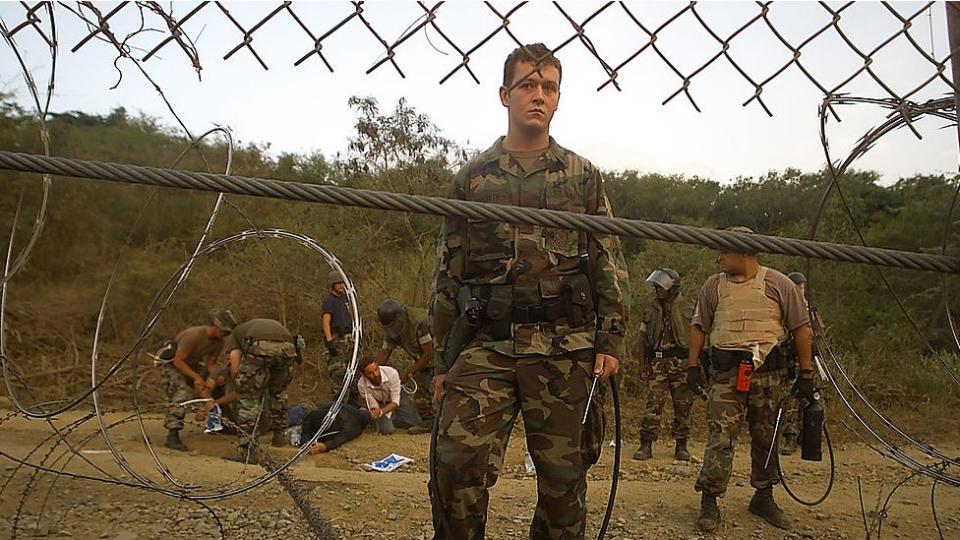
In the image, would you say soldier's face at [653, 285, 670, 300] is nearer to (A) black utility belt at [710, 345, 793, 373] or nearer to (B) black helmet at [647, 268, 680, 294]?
(B) black helmet at [647, 268, 680, 294]

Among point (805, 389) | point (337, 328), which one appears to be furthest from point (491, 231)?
point (337, 328)

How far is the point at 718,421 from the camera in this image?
440cm

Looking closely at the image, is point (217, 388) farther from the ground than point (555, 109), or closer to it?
closer to it

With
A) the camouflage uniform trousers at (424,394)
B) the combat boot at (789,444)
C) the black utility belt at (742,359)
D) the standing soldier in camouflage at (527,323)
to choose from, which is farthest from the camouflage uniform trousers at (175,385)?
the combat boot at (789,444)

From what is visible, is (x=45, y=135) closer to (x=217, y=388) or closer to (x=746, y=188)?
(x=217, y=388)

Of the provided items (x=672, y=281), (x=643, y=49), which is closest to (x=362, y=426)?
(x=672, y=281)

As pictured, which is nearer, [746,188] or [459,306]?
[459,306]

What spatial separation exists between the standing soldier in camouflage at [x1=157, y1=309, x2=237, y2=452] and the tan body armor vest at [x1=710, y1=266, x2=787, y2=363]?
4524mm

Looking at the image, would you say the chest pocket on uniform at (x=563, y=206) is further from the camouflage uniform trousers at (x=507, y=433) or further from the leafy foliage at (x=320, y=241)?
the leafy foliage at (x=320, y=241)

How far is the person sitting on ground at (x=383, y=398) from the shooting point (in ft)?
25.2

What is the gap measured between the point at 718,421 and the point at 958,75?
3.15m

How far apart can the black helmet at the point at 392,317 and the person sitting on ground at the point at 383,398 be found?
346 mm

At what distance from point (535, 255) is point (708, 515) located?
8.54 ft

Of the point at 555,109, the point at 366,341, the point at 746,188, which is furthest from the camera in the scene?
the point at 746,188
